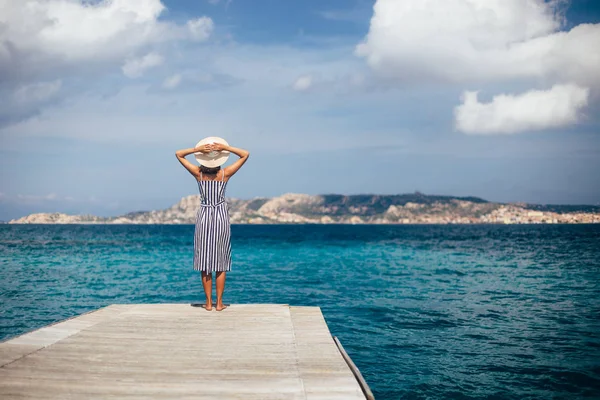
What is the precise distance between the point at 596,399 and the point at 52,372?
9.51m

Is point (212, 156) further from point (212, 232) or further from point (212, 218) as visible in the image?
point (212, 232)

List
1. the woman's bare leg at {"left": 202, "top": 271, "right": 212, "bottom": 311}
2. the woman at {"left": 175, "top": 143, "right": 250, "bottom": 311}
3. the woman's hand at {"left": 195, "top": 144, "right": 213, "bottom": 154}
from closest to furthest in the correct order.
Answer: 1. the woman's hand at {"left": 195, "top": 144, "right": 213, "bottom": 154}
2. the woman at {"left": 175, "top": 143, "right": 250, "bottom": 311}
3. the woman's bare leg at {"left": 202, "top": 271, "right": 212, "bottom": 311}

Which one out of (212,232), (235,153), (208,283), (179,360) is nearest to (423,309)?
(208,283)

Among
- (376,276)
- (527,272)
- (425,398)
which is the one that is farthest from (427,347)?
(527,272)

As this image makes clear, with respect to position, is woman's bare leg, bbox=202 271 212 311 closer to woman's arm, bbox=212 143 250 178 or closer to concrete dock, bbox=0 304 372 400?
concrete dock, bbox=0 304 372 400

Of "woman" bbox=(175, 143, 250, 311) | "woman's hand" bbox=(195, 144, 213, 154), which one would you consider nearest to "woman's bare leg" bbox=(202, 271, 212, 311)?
"woman" bbox=(175, 143, 250, 311)

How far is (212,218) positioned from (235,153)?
1311 millimetres

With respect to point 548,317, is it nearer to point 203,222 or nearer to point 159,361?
point 203,222

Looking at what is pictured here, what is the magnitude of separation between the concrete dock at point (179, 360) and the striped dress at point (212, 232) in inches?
41.4

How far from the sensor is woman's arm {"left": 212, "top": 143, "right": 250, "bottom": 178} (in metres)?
8.45

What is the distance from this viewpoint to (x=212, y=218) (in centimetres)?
885

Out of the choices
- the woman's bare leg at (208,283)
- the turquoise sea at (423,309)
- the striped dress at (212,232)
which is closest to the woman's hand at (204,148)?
the striped dress at (212,232)

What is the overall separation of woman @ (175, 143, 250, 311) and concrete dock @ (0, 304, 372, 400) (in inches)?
41.3

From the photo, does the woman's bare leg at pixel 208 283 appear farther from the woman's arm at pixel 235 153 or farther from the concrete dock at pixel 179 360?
the woman's arm at pixel 235 153
